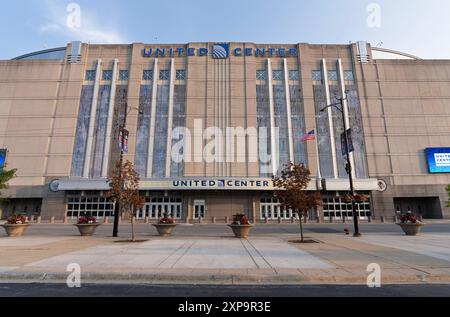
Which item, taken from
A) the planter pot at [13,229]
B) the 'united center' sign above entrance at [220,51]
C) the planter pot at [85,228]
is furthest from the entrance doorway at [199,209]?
the 'united center' sign above entrance at [220,51]

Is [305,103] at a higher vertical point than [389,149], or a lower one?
higher

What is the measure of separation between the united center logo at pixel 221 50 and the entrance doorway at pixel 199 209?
25.0m

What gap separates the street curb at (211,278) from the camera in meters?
7.10

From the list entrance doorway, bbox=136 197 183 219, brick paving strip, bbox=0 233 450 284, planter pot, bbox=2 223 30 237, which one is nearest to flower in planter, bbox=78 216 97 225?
planter pot, bbox=2 223 30 237

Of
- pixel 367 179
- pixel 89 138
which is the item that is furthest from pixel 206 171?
pixel 367 179

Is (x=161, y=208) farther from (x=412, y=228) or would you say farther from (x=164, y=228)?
(x=412, y=228)

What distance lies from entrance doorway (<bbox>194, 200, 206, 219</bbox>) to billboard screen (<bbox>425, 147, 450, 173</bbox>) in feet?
116

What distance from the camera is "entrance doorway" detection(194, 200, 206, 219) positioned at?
37781 millimetres

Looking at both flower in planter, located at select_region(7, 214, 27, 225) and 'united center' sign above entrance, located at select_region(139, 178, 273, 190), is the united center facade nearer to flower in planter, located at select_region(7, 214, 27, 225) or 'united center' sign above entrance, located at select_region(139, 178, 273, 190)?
'united center' sign above entrance, located at select_region(139, 178, 273, 190)

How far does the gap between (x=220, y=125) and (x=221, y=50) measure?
14.0 meters
